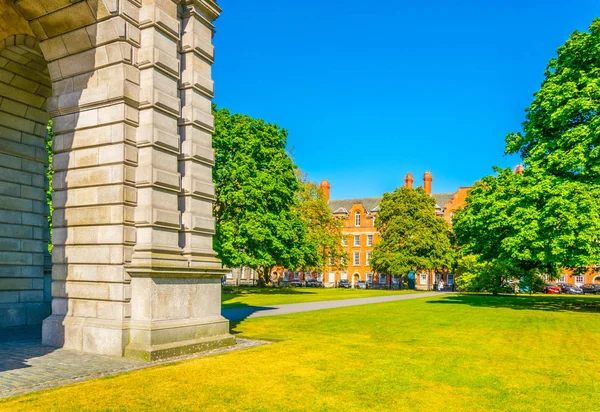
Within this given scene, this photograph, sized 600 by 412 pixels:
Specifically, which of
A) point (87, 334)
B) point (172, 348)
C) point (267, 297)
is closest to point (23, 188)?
point (87, 334)

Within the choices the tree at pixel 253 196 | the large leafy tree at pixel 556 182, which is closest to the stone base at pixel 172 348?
the large leafy tree at pixel 556 182

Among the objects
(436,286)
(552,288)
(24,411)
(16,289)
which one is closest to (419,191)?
(436,286)

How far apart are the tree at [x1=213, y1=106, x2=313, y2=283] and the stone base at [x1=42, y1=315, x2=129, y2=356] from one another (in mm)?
22419

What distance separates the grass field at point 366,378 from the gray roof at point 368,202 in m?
71.5

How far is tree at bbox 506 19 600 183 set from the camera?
2272cm

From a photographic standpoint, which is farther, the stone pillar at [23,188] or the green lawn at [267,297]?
the green lawn at [267,297]

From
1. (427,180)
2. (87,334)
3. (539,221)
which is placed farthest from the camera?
(427,180)

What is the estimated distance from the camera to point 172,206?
420 inches

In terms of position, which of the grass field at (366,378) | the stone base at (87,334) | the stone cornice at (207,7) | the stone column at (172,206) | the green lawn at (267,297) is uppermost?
the stone cornice at (207,7)

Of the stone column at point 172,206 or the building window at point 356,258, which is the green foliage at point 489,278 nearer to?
the building window at point 356,258

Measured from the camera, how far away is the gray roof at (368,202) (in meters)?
83.5

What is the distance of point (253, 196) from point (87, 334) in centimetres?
2471

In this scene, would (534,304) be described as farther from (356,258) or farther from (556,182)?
(356,258)

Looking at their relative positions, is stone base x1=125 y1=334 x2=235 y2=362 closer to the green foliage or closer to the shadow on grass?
the shadow on grass
